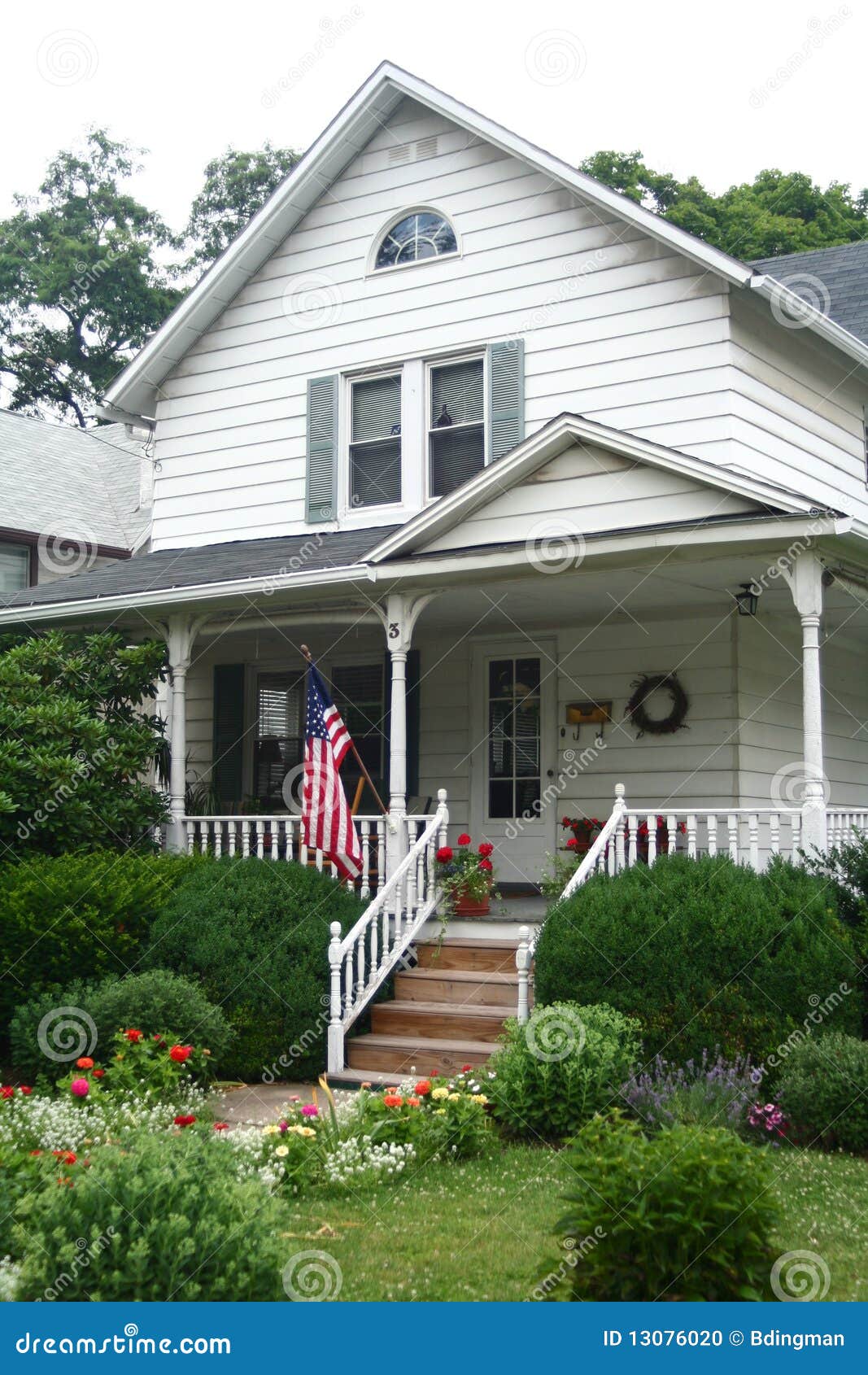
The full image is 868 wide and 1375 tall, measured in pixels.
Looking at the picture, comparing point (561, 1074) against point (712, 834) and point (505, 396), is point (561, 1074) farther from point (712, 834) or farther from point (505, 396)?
point (505, 396)

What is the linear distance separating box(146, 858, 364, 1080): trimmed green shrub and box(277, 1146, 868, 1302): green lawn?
2481 millimetres

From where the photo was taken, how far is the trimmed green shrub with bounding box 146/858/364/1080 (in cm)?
932

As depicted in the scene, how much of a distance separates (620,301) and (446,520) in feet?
9.30

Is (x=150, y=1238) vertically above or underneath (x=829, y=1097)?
above

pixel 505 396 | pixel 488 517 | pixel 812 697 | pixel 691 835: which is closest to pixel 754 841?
pixel 691 835

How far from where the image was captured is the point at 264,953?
959 centimetres

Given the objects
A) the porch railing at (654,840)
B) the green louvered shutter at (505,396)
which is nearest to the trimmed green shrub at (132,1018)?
the porch railing at (654,840)


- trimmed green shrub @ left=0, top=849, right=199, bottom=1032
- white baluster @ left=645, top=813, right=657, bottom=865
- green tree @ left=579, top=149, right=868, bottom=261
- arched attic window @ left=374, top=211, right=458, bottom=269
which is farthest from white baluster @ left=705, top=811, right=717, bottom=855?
green tree @ left=579, top=149, right=868, bottom=261

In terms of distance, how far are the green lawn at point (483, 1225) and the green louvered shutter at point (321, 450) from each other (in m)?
7.41

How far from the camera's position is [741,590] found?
1087 cm

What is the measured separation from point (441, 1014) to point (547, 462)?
4.20 meters

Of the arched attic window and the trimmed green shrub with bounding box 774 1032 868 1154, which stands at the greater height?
the arched attic window

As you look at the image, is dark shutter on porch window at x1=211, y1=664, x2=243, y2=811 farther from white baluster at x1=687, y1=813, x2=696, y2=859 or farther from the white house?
white baluster at x1=687, y1=813, x2=696, y2=859

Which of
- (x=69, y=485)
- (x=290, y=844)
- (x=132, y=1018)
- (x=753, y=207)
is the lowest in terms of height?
(x=132, y=1018)
